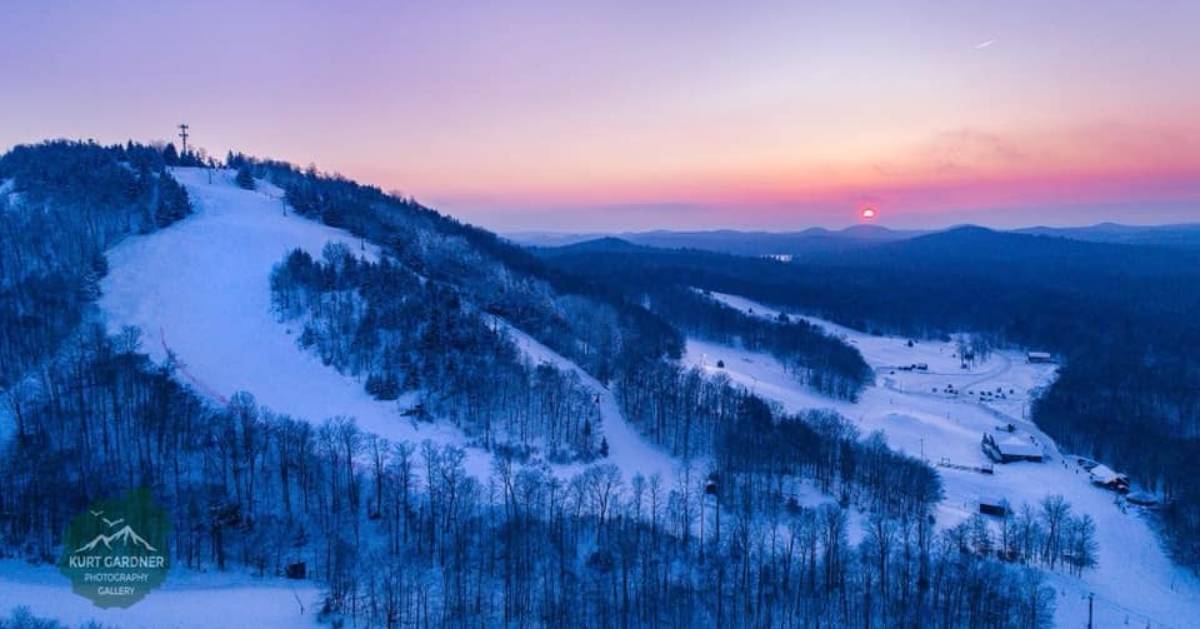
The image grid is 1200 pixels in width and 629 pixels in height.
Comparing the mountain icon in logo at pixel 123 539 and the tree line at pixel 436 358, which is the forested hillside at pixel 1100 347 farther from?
the mountain icon in logo at pixel 123 539

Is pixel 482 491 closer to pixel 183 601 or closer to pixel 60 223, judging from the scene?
pixel 183 601

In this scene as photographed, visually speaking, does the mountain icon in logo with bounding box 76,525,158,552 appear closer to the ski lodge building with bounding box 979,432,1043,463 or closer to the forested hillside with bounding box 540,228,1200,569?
the forested hillside with bounding box 540,228,1200,569

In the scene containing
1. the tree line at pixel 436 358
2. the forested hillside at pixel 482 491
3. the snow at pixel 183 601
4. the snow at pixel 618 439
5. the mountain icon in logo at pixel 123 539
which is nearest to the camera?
the snow at pixel 183 601

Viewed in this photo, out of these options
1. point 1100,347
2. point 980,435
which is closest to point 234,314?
point 980,435

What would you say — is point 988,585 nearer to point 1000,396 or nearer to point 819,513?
point 819,513

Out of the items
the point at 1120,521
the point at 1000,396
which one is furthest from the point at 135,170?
the point at 1000,396

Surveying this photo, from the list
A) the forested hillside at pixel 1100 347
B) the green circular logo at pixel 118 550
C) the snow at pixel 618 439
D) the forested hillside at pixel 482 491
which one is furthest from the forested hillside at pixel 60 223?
the forested hillside at pixel 1100 347
